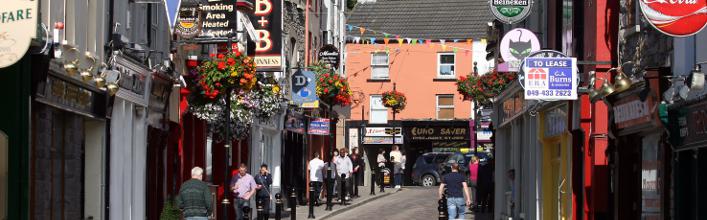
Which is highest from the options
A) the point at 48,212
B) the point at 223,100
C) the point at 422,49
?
the point at 422,49

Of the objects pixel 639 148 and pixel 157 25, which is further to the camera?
pixel 157 25

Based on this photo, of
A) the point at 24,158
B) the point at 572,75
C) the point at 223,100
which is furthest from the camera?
the point at 223,100

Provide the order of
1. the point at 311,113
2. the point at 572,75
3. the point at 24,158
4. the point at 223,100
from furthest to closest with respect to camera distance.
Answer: the point at 311,113 → the point at 223,100 → the point at 572,75 → the point at 24,158

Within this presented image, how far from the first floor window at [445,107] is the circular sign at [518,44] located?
3994 cm

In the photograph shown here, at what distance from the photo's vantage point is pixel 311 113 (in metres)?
46.0

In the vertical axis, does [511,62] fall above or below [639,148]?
above

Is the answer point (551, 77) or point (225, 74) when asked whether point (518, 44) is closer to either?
point (551, 77)

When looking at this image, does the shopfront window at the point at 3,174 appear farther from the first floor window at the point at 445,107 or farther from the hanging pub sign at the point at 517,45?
the first floor window at the point at 445,107

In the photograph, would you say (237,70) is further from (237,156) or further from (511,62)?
(237,156)

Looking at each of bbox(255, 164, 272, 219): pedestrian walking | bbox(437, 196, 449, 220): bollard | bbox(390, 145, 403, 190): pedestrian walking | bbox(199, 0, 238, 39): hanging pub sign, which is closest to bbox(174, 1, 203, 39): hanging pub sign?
bbox(199, 0, 238, 39): hanging pub sign

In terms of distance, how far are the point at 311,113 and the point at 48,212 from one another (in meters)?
28.1

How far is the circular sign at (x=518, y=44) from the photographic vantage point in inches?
1003

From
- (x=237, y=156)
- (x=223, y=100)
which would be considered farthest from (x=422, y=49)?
Result: (x=223, y=100)

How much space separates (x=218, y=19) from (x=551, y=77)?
23.4ft
